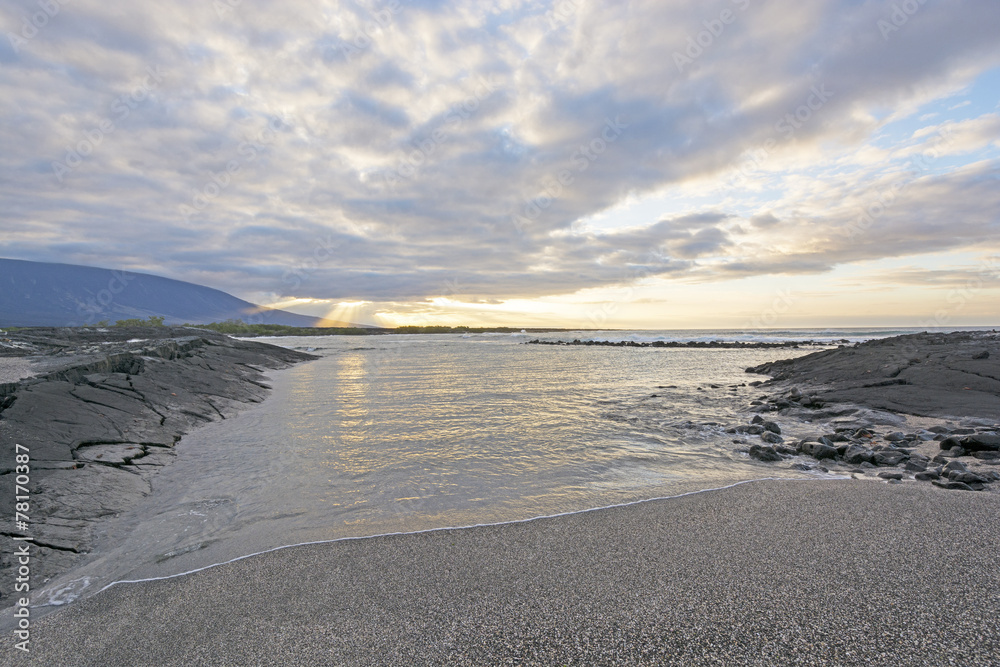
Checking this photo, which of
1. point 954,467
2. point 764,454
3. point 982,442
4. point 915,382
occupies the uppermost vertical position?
point 915,382

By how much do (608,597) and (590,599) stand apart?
132 millimetres

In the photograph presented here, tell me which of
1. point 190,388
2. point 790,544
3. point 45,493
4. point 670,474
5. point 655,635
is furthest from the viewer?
point 190,388

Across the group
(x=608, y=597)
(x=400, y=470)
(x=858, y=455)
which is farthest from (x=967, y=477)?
(x=400, y=470)

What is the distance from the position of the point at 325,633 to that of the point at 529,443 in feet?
19.3

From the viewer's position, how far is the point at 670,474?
6.55 meters

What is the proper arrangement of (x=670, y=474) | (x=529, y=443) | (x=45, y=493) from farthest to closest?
(x=529, y=443) < (x=670, y=474) < (x=45, y=493)

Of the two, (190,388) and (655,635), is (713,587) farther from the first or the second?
(190,388)

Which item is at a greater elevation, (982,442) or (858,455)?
(982,442)

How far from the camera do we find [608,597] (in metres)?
3.06

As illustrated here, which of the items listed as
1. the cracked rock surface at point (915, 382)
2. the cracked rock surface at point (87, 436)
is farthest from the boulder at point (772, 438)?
the cracked rock surface at point (87, 436)

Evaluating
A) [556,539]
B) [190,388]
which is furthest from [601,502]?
[190,388]

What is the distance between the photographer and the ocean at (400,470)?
4.56 m

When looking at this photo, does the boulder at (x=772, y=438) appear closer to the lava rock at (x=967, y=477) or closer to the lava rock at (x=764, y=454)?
the lava rock at (x=764, y=454)

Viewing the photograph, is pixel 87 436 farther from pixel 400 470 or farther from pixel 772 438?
pixel 772 438
